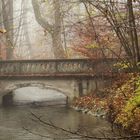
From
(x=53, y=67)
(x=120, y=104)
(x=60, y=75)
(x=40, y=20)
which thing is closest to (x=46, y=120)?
(x=120, y=104)

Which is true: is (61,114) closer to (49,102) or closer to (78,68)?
(78,68)

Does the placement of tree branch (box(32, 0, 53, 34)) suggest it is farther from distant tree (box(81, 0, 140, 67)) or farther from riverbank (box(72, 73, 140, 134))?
distant tree (box(81, 0, 140, 67))

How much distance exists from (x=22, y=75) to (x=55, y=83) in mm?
1990

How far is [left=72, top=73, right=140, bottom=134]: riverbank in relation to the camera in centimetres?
1362

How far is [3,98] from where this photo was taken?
2623 cm

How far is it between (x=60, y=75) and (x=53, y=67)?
2.31 feet

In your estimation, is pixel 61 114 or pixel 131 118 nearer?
pixel 131 118

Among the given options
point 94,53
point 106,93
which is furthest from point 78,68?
point 106,93

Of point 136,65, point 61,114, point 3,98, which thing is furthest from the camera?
point 3,98

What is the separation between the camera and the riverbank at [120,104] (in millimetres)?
13617

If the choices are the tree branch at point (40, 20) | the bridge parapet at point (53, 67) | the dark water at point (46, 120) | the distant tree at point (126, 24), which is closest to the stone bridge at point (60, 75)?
the bridge parapet at point (53, 67)

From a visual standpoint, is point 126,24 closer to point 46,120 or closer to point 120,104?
point 120,104

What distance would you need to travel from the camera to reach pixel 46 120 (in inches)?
737

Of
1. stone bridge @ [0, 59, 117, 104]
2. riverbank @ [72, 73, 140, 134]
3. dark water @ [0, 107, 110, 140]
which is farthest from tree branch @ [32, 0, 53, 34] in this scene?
riverbank @ [72, 73, 140, 134]
